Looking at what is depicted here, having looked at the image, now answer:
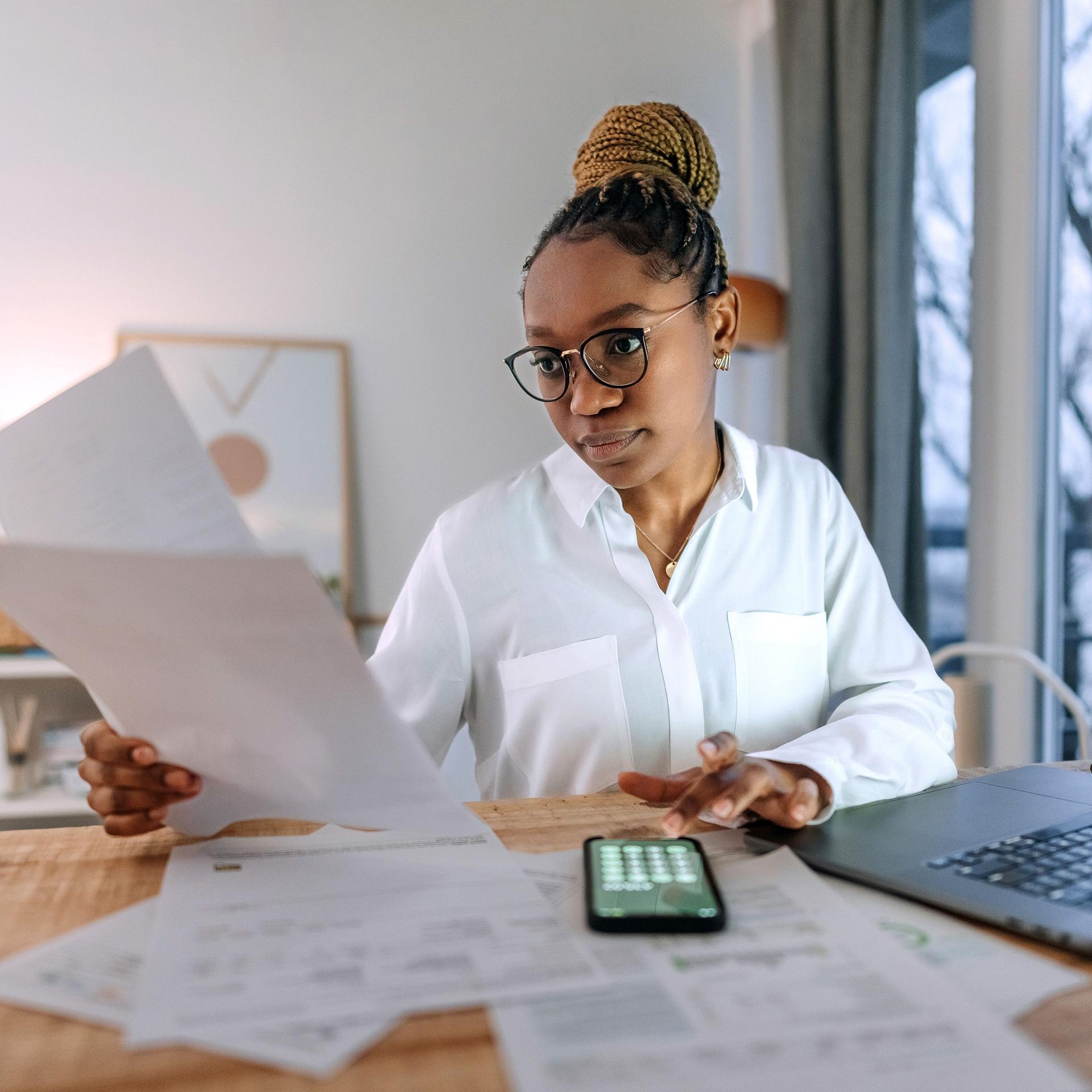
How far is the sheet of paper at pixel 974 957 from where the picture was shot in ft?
1.57

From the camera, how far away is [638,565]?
109cm

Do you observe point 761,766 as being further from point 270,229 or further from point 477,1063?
point 270,229

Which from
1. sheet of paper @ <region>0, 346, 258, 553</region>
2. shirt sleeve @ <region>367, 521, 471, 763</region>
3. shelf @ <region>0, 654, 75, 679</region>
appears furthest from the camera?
shelf @ <region>0, 654, 75, 679</region>

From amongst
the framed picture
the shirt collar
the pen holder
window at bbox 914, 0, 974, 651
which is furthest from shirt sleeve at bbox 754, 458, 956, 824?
the pen holder

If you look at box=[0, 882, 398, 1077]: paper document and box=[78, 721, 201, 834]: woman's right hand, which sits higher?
box=[78, 721, 201, 834]: woman's right hand

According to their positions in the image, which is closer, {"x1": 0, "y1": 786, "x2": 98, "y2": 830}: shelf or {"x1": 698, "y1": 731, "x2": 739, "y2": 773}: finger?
{"x1": 698, "y1": 731, "x2": 739, "y2": 773}: finger

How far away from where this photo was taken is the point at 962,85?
2074 mm

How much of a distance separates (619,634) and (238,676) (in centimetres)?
58

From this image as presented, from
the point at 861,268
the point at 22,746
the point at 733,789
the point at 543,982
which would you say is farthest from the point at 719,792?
the point at 22,746

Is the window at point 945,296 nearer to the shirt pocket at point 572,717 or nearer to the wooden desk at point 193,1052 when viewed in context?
the shirt pocket at point 572,717

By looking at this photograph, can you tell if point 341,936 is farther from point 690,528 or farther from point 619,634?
point 690,528

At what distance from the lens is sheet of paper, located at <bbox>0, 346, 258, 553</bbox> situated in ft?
2.04

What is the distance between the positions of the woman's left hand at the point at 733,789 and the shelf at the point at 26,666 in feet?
5.94

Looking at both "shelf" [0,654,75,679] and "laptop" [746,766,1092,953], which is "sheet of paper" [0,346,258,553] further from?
"shelf" [0,654,75,679]
